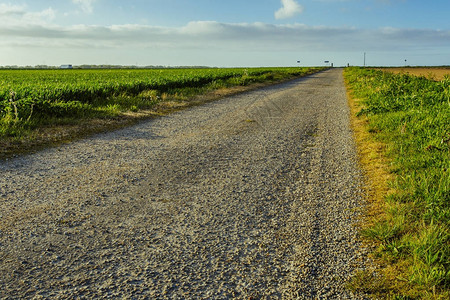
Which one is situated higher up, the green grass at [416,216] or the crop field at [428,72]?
the crop field at [428,72]

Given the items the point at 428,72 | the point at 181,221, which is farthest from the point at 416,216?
the point at 428,72

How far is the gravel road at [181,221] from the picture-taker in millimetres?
2848

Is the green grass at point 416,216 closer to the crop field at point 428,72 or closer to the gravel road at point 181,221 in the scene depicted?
the gravel road at point 181,221

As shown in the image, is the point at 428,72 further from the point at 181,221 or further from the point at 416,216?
the point at 181,221

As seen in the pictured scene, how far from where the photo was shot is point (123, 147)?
7293 mm

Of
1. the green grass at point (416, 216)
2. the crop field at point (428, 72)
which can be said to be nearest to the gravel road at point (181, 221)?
the green grass at point (416, 216)

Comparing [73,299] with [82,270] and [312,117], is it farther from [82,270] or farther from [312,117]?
[312,117]

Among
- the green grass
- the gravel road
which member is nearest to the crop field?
the green grass

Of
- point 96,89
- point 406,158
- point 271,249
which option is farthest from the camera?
point 96,89

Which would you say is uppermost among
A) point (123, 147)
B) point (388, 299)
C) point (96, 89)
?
point (96, 89)

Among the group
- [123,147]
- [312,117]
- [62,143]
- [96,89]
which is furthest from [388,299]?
[96,89]

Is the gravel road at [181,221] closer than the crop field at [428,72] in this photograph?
Yes

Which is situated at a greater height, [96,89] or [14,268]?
[96,89]

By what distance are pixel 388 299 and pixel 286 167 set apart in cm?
338
